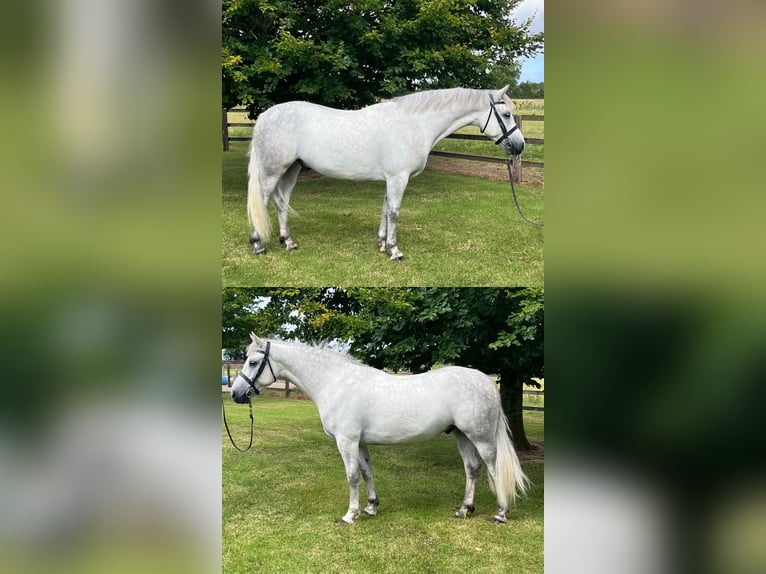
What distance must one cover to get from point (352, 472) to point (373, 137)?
1623mm

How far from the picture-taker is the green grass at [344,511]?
8.74ft

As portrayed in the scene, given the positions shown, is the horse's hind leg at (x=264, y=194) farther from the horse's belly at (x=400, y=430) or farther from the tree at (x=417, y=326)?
the horse's belly at (x=400, y=430)

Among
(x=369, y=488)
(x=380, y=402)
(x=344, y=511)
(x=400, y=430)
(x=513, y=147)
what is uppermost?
(x=513, y=147)

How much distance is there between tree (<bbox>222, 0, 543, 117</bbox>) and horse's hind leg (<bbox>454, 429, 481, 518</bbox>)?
6.70ft

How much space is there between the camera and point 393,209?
3.06 metres

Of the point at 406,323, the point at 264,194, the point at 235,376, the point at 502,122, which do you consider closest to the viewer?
the point at 502,122

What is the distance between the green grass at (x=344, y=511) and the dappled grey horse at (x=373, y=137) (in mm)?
1320

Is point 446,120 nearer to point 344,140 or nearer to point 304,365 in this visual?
point 344,140
